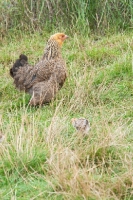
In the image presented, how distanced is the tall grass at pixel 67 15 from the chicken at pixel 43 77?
6.43 ft

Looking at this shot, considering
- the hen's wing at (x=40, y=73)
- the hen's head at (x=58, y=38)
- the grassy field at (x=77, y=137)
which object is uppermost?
the hen's head at (x=58, y=38)

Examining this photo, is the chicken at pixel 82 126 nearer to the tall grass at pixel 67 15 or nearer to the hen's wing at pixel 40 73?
the hen's wing at pixel 40 73

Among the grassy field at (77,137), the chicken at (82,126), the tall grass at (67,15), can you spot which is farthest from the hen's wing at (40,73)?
the tall grass at (67,15)

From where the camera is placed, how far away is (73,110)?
662 centimetres

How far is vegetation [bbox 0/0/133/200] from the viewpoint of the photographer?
4.55 metres

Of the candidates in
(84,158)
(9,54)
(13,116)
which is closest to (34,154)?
(84,158)

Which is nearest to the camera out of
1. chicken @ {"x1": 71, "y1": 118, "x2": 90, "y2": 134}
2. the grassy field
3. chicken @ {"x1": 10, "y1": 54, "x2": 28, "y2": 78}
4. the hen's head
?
the grassy field

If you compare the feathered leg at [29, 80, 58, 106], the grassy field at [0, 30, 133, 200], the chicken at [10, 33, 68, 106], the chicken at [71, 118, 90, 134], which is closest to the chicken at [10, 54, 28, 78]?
the chicken at [10, 33, 68, 106]

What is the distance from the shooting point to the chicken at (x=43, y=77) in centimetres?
691

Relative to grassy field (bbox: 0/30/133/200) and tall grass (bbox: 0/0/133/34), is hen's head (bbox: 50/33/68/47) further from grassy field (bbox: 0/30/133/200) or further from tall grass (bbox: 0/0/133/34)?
tall grass (bbox: 0/0/133/34)

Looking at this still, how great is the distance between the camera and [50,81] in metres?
6.96

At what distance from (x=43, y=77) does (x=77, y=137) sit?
1793 millimetres

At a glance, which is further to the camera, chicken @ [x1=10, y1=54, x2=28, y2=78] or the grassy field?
chicken @ [x1=10, y1=54, x2=28, y2=78]

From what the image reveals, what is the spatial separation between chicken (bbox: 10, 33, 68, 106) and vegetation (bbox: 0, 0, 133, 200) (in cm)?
13
